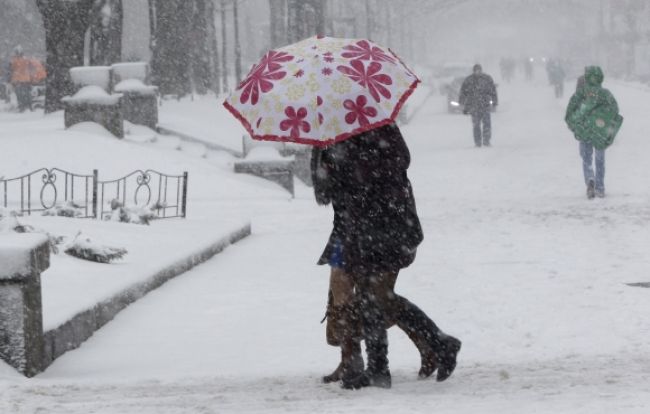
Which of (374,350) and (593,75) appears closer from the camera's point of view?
(374,350)

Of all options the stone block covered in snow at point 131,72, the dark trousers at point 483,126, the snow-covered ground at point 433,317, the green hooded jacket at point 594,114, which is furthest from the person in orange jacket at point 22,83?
the green hooded jacket at point 594,114

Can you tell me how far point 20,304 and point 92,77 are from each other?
14.5 meters

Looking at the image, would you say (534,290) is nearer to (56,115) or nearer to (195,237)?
(195,237)

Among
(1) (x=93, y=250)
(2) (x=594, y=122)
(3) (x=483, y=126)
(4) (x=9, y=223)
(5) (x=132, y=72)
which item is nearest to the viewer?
(4) (x=9, y=223)

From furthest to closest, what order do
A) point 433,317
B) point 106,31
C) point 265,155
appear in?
point 106,31 → point 265,155 → point 433,317

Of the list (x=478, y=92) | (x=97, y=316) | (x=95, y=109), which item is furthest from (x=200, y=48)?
(x=97, y=316)

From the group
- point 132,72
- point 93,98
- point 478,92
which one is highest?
point 132,72

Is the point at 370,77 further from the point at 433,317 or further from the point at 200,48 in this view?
the point at 200,48

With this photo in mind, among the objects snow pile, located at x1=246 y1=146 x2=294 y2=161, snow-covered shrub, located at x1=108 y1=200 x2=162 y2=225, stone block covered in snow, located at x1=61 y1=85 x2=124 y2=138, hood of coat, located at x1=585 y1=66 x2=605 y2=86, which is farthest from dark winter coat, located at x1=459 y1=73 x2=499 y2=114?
snow-covered shrub, located at x1=108 y1=200 x2=162 y2=225

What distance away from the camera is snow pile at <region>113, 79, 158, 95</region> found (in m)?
23.6

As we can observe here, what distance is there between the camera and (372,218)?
645 cm

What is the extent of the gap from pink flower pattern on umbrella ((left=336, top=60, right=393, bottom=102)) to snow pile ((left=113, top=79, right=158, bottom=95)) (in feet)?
57.2

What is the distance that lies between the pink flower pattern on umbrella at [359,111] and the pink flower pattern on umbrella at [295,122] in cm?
21

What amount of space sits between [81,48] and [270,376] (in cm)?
1838
